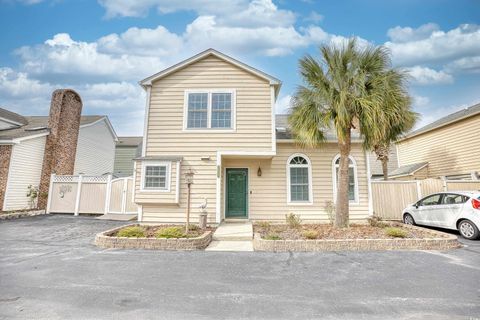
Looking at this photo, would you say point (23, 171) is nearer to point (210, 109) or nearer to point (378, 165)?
point (210, 109)

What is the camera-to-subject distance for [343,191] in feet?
25.6

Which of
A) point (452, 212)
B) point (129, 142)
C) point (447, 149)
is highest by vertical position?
point (129, 142)

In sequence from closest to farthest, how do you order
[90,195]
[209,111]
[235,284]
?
1. [235,284]
2. [209,111]
3. [90,195]

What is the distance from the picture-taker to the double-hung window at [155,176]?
8766mm

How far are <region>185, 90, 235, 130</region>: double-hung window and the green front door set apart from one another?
2142 millimetres

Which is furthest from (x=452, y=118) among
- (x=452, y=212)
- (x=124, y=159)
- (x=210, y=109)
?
(x=124, y=159)

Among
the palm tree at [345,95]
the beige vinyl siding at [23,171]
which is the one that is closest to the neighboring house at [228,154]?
the palm tree at [345,95]

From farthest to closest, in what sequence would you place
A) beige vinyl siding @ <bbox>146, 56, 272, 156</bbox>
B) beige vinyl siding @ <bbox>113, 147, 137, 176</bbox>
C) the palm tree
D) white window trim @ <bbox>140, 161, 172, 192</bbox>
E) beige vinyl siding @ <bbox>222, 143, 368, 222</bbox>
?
1. beige vinyl siding @ <bbox>113, 147, 137, 176</bbox>
2. beige vinyl siding @ <bbox>222, 143, 368, 222</bbox>
3. beige vinyl siding @ <bbox>146, 56, 272, 156</bbox>
4. white window trim @ <bbox>140, 161, 172, 192</bbox>
5. the palm tree

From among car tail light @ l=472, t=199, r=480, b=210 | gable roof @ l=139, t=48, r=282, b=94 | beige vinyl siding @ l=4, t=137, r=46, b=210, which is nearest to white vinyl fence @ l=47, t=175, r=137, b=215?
beige vinyl siding @ l=4, t=137, r=46, b=210

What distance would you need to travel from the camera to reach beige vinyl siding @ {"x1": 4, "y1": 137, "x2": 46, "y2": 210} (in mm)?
11703

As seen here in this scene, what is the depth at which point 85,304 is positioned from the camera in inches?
120

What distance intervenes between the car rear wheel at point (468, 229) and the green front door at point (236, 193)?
288 inches

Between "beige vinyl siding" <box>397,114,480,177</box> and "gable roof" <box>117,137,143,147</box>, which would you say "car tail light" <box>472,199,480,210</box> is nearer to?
"beige vinyl siding" <box>397,114,480,177</box>

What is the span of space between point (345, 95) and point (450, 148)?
11490mm
